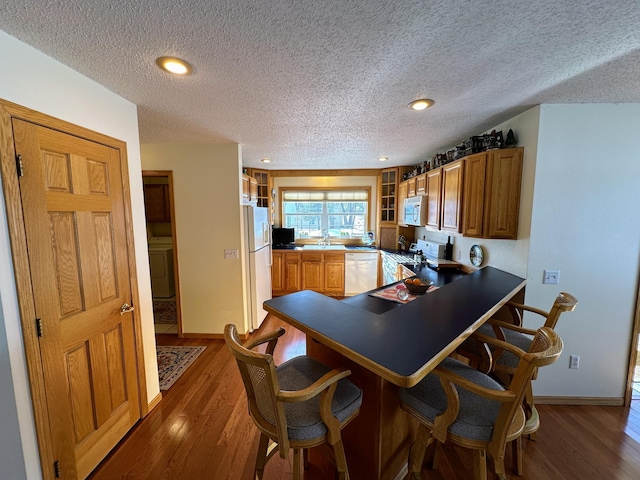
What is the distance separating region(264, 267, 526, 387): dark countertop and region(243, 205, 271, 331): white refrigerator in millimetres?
1672

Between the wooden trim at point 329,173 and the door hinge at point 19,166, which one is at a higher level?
the wooden trim at point 329,173

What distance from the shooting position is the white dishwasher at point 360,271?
474 cm

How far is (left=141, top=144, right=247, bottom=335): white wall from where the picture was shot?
9.88 ft

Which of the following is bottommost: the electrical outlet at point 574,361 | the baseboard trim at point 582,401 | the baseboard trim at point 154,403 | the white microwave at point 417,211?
the baseboard trim at point 582,401

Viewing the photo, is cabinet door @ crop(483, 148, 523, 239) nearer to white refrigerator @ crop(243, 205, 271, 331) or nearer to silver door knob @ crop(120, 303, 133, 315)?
white refrigerator @ crop(243, 205, 271, 331)

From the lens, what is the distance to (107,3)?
0.97m

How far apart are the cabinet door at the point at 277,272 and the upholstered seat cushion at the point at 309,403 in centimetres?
344

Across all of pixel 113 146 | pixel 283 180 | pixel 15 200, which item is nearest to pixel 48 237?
pixel 15 200

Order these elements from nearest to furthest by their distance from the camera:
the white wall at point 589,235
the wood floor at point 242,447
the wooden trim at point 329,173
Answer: the wood floor at point 242,447 → the white wall at point 589,235 → the wooden trim at point 329,173

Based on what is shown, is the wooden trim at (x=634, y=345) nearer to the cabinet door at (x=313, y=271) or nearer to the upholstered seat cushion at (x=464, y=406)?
the upholstered seat cushion at (x=464, y=406)

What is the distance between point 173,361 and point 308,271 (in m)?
2.56

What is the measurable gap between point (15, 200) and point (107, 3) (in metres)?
0.97

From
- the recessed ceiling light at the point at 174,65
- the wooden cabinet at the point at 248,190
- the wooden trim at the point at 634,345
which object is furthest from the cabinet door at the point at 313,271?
the wooden trim at the point at 634,345

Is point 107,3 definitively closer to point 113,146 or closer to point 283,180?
point 113,146
